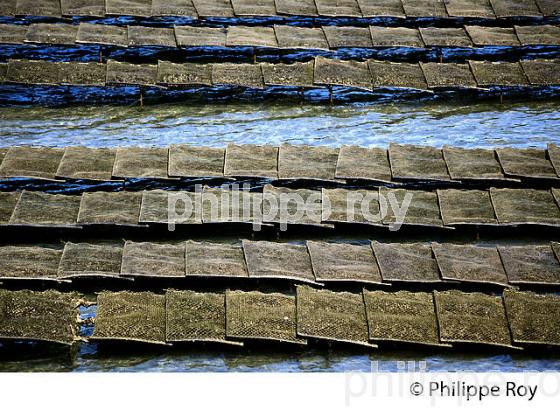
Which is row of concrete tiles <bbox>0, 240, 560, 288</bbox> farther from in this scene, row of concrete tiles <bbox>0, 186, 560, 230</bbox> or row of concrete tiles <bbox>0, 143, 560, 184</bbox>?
row of concrete tiles <bbox>0, 143, 560, 184</bbox>

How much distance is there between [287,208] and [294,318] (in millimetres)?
2287

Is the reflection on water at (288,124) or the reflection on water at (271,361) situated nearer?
the reflection on water at (271,361)

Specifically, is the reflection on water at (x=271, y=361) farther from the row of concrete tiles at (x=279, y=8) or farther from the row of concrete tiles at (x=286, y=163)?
the row of concrete tiles at (x=279, y=8)

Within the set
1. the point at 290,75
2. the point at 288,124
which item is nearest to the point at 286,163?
the point at 288,124

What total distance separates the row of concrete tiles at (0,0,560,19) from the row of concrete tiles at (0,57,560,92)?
2359 millimetres

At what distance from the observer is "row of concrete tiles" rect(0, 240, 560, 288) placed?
38.5ft

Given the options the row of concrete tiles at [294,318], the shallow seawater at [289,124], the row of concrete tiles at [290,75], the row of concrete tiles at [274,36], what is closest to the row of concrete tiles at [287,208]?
the row of concrete tiles at [294,318]

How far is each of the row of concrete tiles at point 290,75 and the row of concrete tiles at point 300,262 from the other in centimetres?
448

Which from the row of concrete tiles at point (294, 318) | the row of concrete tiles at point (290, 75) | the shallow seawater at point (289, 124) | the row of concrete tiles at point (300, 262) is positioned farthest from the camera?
the row of concrete tiles at point (290, 75)

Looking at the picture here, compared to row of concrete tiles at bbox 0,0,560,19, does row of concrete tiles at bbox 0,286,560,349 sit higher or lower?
lower

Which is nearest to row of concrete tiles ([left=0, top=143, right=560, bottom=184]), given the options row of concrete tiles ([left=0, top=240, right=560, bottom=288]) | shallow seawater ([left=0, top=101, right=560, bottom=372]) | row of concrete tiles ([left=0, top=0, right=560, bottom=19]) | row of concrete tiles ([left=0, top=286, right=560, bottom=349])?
shallow seawater ([left=0, top=101, right=560, bottom=372])

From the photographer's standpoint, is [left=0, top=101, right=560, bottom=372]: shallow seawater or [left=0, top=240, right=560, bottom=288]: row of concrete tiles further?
[left=0, top=101, right=560, bottom=372]: shallow seawater

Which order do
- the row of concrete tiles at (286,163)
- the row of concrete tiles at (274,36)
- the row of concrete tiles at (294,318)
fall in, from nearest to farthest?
the row of concrete tiles at (294,318) → the row of concrete tiles at (286,163) → the row of concrete tiles at (274,36)

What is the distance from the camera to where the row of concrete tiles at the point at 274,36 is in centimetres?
1730
